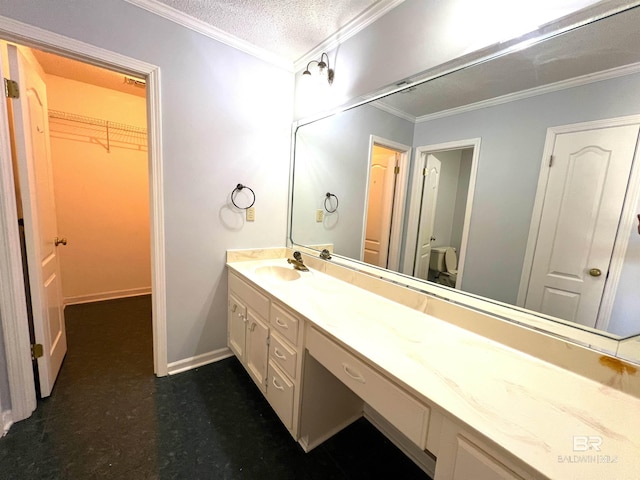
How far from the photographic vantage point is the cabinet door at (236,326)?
5.93 ft

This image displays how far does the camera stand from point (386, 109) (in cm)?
153

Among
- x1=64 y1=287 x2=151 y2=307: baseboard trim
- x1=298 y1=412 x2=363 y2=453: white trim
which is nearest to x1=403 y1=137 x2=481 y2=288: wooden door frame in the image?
x1=298 y1=412 x2=363 y2=453: white trim

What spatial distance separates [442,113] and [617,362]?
Result: 1161mm

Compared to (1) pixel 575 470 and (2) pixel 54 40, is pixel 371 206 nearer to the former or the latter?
(1) pixel 575 470

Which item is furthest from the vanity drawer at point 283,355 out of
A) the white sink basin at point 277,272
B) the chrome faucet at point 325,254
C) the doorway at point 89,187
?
the doorway at point 89,187

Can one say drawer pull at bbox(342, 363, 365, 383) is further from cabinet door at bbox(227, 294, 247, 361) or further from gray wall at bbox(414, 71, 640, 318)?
cabinet door at bbox(227, 294, 247, 361)

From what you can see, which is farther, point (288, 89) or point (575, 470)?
point (288, 89)

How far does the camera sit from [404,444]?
141cm

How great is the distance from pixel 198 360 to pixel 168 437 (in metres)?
0.64

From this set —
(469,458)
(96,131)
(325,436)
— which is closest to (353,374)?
(469,458)

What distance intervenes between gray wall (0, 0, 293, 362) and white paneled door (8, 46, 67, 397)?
0.46 metres

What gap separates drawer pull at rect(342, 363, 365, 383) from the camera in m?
0.94

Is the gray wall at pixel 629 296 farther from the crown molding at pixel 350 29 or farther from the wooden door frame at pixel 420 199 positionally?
the crown molding at pixel 350 29

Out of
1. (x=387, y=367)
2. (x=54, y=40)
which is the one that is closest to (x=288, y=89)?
(x=54, y=40)
